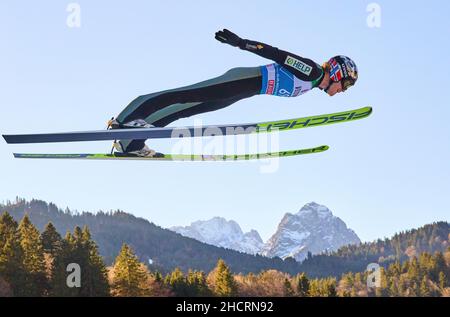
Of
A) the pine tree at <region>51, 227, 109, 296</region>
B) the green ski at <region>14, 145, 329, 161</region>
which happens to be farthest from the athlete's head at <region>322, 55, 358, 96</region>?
the pine tree at <region>51, 227, 109, 296</region>

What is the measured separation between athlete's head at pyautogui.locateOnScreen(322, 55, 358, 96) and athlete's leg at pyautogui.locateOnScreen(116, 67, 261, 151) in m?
1.47

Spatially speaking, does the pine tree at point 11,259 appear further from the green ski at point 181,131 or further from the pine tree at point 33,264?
the green ski at point 181,131

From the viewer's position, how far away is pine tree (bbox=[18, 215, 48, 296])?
4062 cm

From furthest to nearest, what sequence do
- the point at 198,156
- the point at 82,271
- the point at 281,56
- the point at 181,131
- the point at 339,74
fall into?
the point at 82,271
the point at 198,156
the point at 339,74
the point at 181,131
the point at 281,56

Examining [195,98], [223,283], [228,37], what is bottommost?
[223,283]

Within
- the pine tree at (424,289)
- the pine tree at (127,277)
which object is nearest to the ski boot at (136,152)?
the pine tree at (127,277)

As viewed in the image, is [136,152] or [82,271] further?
[82,271]

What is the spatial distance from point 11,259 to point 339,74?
31.7 metres

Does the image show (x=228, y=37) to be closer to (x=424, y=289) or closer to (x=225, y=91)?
(x=225, y=91)

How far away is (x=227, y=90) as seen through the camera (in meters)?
13.8

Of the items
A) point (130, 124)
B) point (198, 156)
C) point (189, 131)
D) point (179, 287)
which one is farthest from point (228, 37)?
point (179, 287)
